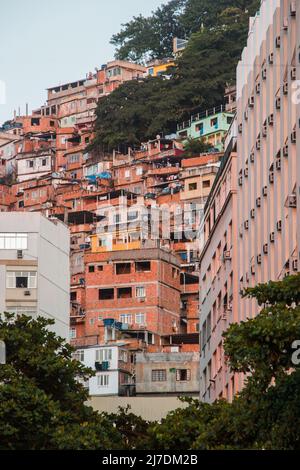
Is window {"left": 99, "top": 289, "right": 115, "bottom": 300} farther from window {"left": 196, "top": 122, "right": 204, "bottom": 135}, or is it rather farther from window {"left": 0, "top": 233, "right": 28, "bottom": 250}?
window {"left": 196, "top": 122, "right": 204, "bottom": 135}

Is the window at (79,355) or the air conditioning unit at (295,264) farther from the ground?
the window at (79,355)

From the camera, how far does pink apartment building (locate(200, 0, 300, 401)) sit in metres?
50.8

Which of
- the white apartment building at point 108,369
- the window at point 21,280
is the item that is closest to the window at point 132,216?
the white apartment building at point 108,369

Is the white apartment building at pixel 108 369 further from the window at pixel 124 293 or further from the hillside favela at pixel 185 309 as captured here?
the window at pixel 124 293

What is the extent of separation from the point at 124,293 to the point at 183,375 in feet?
92.1

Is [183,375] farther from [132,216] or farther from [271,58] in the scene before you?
[271,58]

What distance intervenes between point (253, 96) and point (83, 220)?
4741 inches

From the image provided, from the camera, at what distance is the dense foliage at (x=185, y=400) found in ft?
115

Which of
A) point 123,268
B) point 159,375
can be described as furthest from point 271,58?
point 123,268

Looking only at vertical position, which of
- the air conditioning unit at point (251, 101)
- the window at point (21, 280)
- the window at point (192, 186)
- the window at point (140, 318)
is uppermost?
the window at point (192, 186)

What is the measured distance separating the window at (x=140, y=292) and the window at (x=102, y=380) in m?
19.0

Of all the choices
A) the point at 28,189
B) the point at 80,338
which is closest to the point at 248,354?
the point at 80,338

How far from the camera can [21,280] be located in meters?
92.7

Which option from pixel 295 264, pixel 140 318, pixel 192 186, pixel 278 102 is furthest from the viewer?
pixel 192 186
